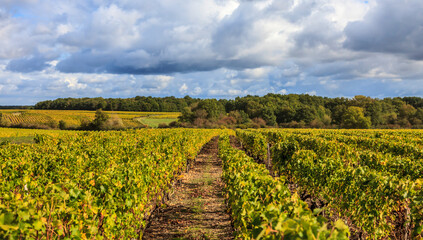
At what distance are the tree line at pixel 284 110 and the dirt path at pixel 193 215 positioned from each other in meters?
56.2

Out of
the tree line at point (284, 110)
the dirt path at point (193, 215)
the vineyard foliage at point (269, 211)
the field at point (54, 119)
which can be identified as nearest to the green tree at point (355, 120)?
the tree line at point (284, 110)

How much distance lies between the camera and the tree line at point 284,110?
71.6m

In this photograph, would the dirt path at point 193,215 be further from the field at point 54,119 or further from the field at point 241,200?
the field at point 54,119

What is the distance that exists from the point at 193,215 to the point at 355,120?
2711 inches

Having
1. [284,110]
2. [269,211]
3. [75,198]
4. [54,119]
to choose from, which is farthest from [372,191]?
[284,110]

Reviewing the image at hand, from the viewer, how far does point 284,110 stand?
86.0 meters

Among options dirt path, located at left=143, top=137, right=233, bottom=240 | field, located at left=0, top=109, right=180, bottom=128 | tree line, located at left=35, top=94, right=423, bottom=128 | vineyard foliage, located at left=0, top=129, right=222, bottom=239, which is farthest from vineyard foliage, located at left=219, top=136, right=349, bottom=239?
tree line, located at left=35, top=94, right=423, bottom=128

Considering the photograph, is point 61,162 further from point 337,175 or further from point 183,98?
point 183,98

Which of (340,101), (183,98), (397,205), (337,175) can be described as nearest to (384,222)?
(397,205)

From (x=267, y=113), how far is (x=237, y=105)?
15.4 meters

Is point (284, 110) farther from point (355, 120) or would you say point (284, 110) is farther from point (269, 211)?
point (269, 211)

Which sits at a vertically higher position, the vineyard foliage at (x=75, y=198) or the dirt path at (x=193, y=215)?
the vineyard foliage at (x=75, y=198)

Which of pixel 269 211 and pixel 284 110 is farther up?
pixel 284 110

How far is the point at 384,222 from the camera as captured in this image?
16.8 feet
